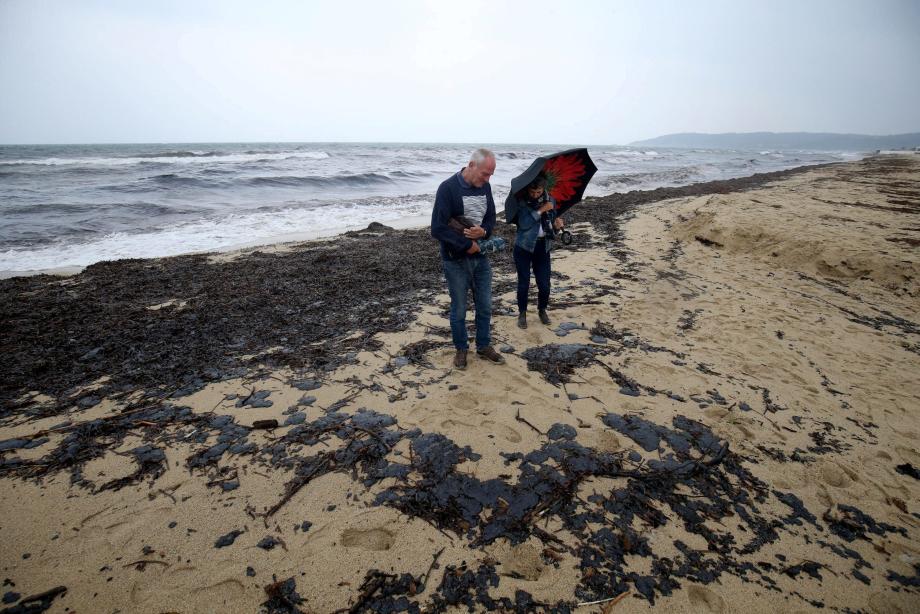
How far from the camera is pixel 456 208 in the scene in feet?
12.3

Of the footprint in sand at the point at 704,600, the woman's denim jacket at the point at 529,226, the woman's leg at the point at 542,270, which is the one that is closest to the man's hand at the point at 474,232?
the woman's denim jacket at the point at 529,226

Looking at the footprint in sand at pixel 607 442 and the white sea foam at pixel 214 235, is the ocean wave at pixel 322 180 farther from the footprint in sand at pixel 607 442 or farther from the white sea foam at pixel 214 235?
the footprint in sand at pixel 607 442

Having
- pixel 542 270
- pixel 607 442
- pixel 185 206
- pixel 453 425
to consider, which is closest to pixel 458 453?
pixel 453 425

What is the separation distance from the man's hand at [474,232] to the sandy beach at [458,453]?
1.40 m

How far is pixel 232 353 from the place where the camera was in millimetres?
4438

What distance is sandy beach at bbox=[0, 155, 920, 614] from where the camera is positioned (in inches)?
83.1

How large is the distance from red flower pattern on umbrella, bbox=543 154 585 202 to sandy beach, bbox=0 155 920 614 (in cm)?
165

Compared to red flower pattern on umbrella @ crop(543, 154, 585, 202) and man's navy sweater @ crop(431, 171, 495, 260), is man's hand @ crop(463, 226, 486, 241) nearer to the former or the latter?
man's navy sweater @ crop(431, 171, 495, 260)

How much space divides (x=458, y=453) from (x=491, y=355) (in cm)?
145

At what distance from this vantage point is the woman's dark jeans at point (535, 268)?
16.0ft

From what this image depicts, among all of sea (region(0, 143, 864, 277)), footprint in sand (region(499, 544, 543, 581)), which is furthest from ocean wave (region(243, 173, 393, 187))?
footprint in sand (region(499, 544, 543, 581))

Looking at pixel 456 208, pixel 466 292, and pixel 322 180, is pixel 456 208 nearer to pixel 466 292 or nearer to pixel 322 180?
pixel 466 292

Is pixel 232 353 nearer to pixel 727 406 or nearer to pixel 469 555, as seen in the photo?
pixel 469 555

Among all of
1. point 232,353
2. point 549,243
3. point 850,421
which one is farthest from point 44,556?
point 850,421
